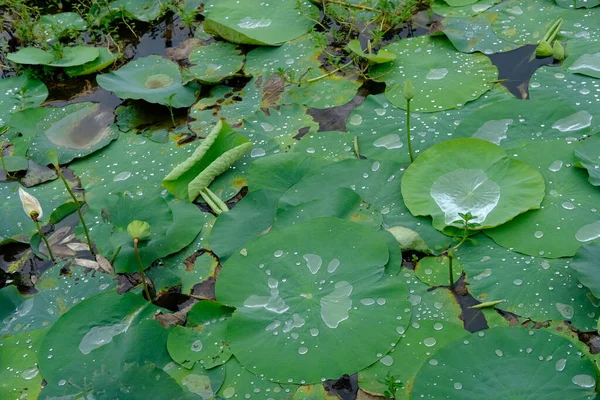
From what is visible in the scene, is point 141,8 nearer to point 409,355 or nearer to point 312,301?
point 312,301

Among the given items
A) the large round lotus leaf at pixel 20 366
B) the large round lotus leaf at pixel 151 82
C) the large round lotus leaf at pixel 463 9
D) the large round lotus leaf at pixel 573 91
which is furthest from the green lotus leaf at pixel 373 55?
the large round lotus leaf at pixel 20 366

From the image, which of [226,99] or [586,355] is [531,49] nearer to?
[226,99]

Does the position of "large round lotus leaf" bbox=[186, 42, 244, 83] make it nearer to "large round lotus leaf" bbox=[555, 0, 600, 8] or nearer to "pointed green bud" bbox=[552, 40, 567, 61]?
"pointed green bud" bbox=[552, 40, 567, 61]

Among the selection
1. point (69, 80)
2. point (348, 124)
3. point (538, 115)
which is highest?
point (538, 115)

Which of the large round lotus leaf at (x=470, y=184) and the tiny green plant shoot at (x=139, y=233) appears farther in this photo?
the large round lotus leaf at (x=470, y=184)

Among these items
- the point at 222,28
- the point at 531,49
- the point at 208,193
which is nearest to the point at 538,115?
the point at 531,49

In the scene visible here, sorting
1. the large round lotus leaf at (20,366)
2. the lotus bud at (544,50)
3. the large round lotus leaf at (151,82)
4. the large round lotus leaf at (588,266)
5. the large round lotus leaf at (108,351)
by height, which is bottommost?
the large round lotus leaf at (20,366)

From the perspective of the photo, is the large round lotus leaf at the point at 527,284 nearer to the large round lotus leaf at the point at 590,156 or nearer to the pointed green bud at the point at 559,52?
the large round lotus leaf at the point at 590,156
